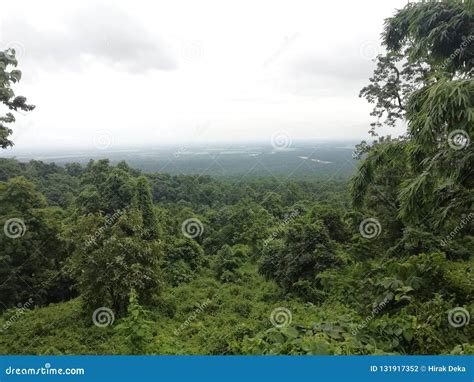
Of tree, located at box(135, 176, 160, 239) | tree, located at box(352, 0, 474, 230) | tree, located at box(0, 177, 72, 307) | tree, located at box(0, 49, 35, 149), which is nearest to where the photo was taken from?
tree, located at box(352, 0, 474, 230)

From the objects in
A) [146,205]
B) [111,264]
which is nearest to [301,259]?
[111,264]

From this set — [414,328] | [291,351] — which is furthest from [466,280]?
[291,351]

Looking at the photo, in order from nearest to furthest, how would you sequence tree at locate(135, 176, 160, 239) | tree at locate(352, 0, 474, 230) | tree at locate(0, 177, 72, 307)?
tree at locate(352, 0, 474, 230)
tree at locate(0, 177, 72, 307)
tree at locate(135, 176, 160, 239)

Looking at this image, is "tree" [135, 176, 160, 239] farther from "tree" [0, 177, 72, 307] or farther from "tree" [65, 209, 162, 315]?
"tree" [65, 209, 162, 315]

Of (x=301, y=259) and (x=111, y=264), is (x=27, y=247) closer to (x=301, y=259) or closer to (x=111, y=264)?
(x=111, y=264)

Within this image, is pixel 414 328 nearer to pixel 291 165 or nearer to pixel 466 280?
pixel 466 280

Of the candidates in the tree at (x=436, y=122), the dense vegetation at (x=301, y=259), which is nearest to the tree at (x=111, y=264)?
the dense vegetation at (x=301, y=259)

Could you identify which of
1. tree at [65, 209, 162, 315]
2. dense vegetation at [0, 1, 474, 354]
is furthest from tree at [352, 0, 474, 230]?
tree at [65, 209, 162, 315]

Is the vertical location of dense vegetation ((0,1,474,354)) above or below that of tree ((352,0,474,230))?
below
